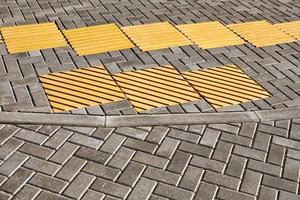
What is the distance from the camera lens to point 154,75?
5.74m

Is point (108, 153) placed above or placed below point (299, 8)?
above

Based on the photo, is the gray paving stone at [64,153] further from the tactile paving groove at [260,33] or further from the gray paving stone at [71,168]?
the tactile paving groove at [260,33]

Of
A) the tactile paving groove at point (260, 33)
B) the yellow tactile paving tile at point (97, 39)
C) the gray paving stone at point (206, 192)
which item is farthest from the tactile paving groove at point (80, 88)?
the tactile paving groove at point (260, 33)

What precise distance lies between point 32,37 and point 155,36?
2.08 m

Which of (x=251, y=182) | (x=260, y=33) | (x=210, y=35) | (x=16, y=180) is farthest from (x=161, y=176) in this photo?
(x=260, y=33)

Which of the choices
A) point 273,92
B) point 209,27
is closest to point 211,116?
point 273,92

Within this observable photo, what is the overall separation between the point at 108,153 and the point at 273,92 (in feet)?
8.43

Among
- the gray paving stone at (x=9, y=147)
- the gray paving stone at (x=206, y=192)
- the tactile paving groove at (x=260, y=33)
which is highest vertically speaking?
the gray paving stone at (x=9, y=147)

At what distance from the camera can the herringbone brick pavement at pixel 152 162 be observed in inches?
147

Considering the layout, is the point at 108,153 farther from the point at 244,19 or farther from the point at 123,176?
the point at 244,19

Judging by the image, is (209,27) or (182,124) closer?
(182,124)

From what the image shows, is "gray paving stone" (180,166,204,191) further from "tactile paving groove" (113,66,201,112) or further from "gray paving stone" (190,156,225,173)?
"tactile paving groove" (113,66,201,112)

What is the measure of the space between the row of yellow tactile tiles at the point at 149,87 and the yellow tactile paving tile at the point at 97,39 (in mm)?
647

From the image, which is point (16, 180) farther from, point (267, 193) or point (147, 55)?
point (147, 55)
